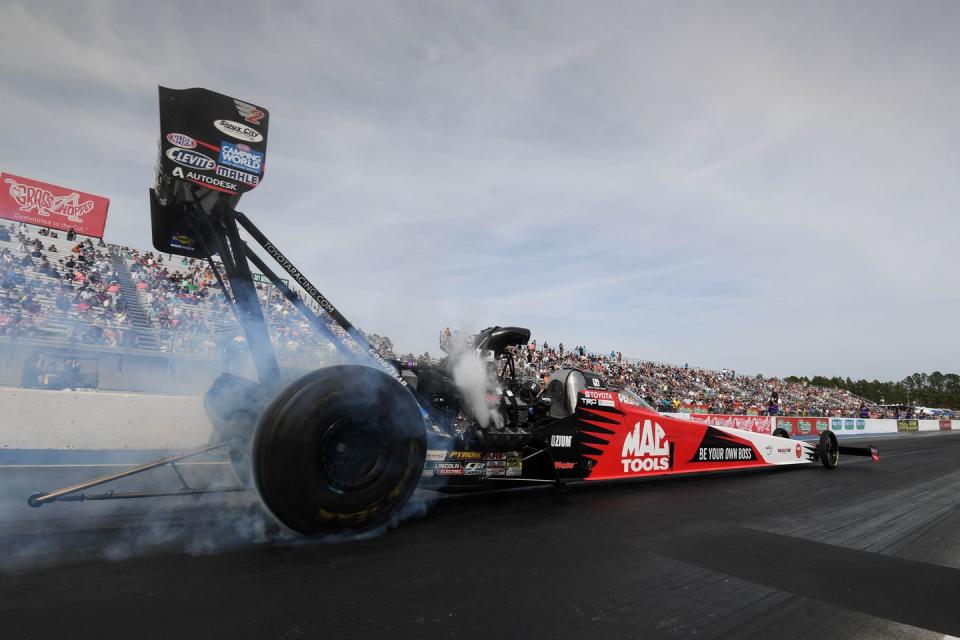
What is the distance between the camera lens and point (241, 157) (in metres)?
3.97

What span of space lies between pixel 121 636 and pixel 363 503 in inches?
67.1

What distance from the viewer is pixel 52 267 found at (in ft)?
59.6

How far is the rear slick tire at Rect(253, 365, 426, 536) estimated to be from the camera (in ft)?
11.3

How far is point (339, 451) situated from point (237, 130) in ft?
8.24

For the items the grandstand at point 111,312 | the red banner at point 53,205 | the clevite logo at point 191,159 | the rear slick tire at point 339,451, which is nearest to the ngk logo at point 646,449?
the grandstand at point 111,312

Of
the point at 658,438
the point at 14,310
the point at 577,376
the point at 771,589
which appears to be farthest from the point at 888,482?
the point at 14,310

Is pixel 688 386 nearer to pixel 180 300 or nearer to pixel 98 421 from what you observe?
pixel 180 300

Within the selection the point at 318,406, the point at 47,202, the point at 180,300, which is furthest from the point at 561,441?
the point at 47,202

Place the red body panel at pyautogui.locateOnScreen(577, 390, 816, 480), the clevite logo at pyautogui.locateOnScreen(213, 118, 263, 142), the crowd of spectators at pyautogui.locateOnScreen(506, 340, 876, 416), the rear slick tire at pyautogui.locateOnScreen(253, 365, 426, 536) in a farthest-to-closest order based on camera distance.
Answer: the crowd of spectators at pyautogui.locateOnScreen(506, 340, 876, 416)
the red body panel at pyautogui.locateOnScreen(577, 390, 816, 480)
the clevite logo at pyautogui.locateOnScreen(213, 118, 263, 142)
the rear slick tire at pyautogui.locateOnScreen(253, 365, 426, 536)

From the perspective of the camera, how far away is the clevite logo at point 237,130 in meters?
3.86

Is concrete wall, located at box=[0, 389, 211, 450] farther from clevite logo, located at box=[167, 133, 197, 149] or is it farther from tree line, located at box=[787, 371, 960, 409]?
tree line, located at box=[787, 371, 960, 409]

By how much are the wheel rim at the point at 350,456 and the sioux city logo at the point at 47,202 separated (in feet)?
94.8

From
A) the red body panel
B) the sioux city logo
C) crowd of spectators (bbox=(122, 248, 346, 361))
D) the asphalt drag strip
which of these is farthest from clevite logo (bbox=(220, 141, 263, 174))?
the sioux city logo

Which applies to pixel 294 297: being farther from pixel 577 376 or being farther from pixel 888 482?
pixel 888 482
